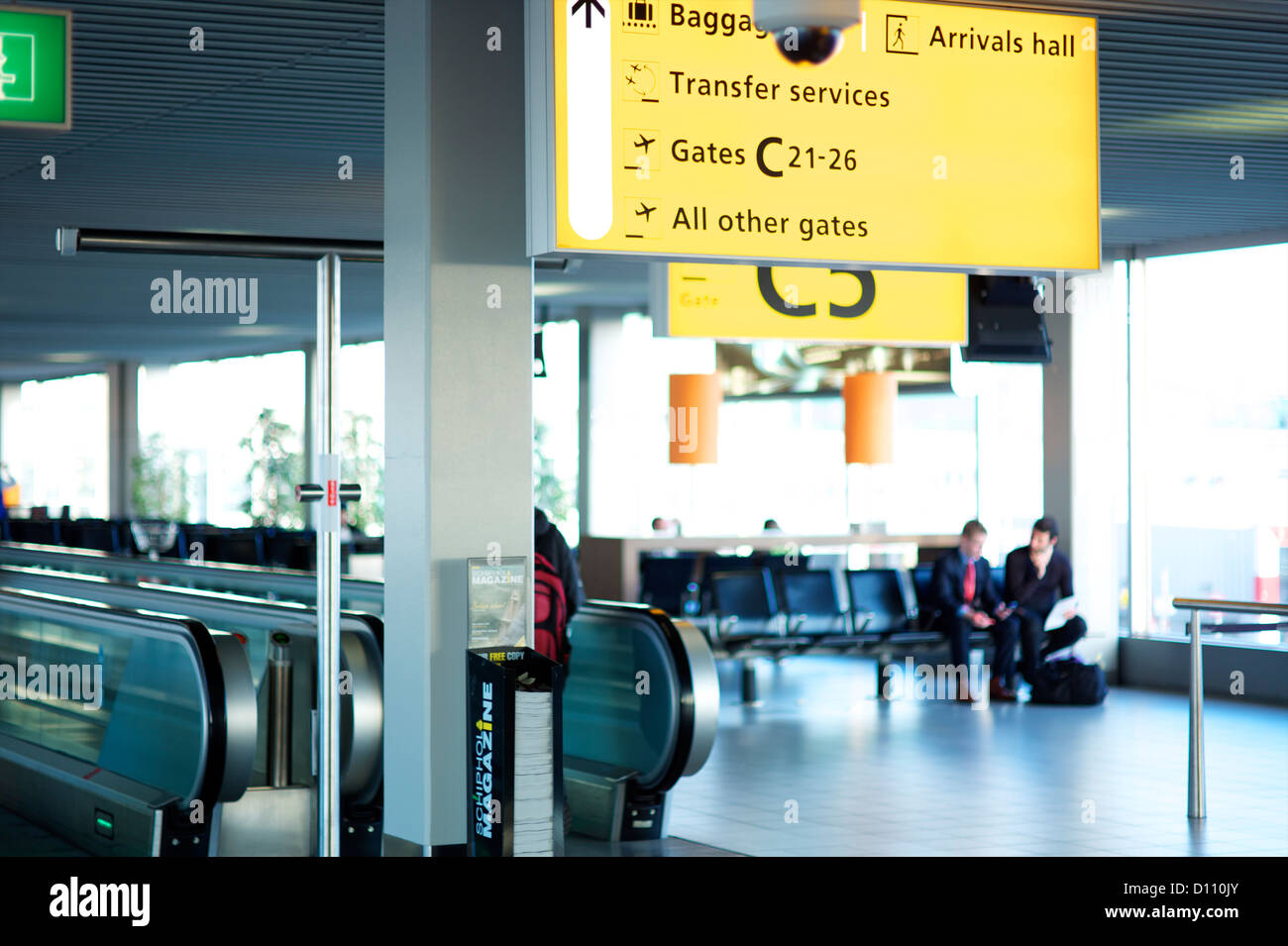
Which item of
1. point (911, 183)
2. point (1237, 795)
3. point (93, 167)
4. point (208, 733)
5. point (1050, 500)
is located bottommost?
point (1237, 795)

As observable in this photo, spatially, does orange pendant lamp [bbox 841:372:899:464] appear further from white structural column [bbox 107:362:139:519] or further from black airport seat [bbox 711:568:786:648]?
white structural column [bbox 107:362:139:519]

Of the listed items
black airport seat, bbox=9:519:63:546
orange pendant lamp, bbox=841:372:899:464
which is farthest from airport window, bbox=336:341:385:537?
orange pendant lamp, bbox=841:372:899:464

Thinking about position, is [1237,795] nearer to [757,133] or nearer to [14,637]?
[757,133]

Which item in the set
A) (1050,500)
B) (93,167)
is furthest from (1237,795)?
(93,167)

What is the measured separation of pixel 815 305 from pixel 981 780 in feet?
9.67

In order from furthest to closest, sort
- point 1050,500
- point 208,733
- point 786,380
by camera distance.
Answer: point 786,380 < point 1050,500 < point 208,733

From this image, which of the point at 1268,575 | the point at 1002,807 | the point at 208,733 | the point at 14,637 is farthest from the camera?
the point at 1268,575

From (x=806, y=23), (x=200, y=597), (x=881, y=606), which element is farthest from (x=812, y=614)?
(x=806, y=23)

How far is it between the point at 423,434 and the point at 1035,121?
248 centimetres

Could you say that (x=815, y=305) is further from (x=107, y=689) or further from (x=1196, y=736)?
(x=107, y=689)

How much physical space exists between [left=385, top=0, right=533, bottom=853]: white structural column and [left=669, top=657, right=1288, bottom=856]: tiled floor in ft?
5.67

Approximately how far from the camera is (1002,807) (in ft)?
26.1

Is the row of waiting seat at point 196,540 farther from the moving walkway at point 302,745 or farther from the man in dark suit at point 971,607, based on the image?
the moving walkway at point 302,745

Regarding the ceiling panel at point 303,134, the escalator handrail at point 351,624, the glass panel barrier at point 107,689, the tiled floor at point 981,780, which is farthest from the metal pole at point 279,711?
the ceiling panel at point 303,134
